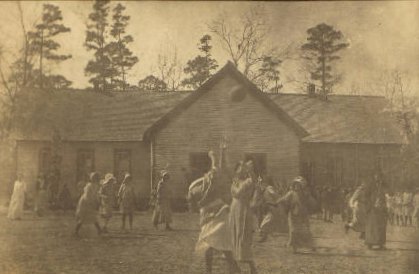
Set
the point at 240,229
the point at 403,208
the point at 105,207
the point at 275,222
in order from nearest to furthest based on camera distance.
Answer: the point at 240,229 < the point at 105,207 < the point at 403,208 < the point at 275,222

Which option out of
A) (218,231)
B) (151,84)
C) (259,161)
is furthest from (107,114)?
(218,231)

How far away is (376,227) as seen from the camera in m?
8.23

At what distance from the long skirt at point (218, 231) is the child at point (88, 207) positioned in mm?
1550

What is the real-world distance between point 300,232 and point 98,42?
3.85 m

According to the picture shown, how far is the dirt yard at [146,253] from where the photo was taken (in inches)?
285

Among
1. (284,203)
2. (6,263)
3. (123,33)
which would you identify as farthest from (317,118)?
(6,263)

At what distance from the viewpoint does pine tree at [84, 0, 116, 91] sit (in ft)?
24.4

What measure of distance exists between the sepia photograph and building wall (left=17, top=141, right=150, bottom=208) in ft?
0.09

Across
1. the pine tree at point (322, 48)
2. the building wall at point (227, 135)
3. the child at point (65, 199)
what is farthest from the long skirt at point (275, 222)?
the child at point (65, 199)

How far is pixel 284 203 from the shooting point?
8.32m

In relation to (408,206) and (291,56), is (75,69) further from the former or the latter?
(408,206)

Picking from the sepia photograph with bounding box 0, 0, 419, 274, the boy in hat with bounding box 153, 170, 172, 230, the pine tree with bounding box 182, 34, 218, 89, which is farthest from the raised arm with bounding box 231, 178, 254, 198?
the pine tree with bounding box 182, 34, 218, 89

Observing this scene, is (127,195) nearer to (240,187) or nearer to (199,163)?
(199,163)

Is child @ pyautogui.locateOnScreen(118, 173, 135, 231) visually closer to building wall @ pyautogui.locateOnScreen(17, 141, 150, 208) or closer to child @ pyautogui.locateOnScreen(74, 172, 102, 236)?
building wall @ pyautogui.locateOnScreen(17, 141, 150, 208)
